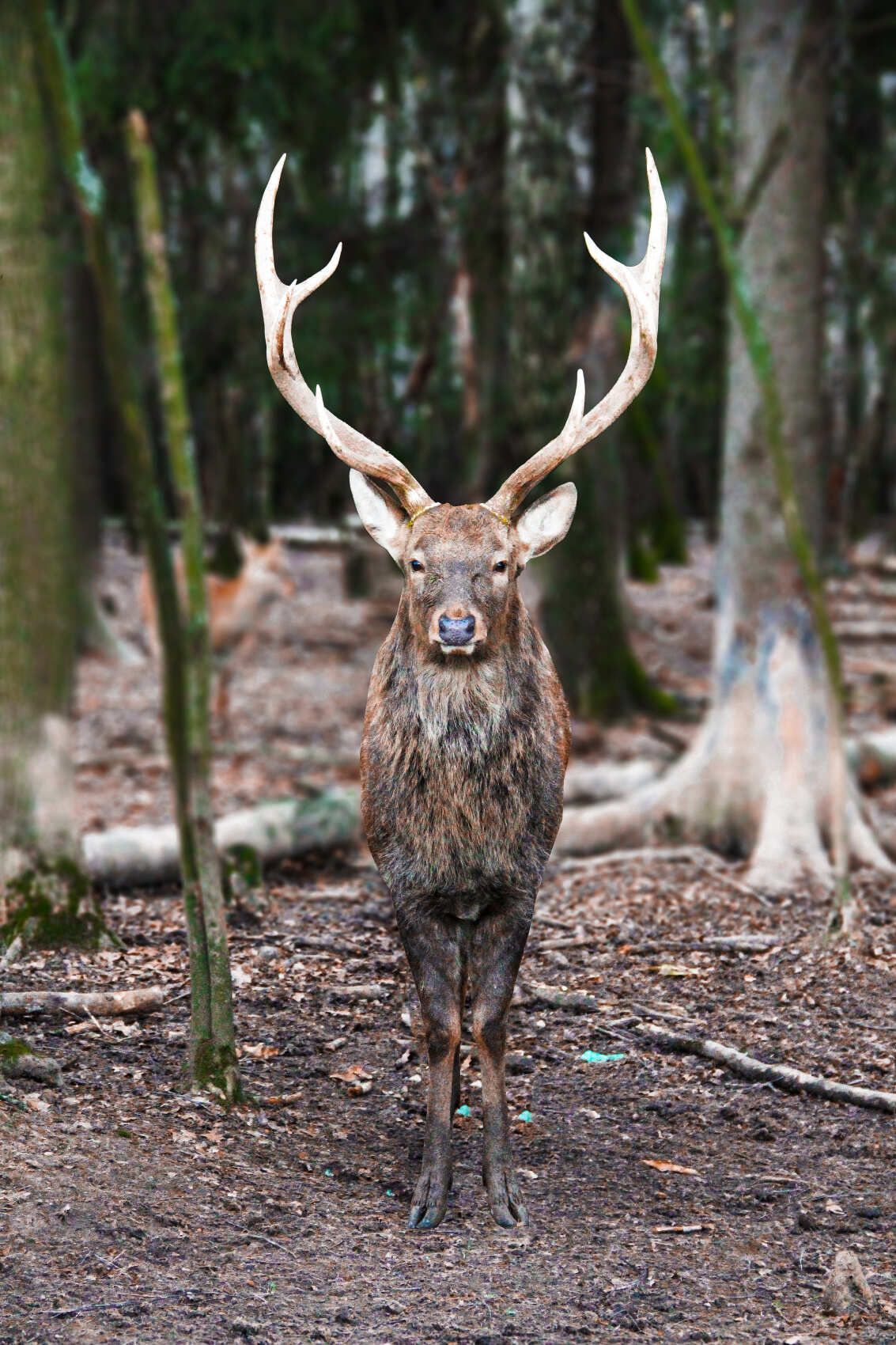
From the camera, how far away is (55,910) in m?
5.73

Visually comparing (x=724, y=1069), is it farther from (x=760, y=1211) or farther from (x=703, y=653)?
(x=703, y=653)

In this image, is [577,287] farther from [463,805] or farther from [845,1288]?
[845,1288]

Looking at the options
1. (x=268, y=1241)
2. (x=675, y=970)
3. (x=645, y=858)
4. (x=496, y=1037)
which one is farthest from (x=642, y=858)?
(x=268, y=1241)

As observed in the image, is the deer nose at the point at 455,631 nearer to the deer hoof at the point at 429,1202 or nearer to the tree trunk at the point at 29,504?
the deer hoof at the point at 429,1202

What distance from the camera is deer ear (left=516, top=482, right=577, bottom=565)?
464 centimetres

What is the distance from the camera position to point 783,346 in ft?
26.4

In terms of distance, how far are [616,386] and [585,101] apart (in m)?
6.84

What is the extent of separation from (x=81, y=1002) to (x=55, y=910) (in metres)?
0.71

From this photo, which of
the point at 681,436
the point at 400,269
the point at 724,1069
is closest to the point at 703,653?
the point at 400,269

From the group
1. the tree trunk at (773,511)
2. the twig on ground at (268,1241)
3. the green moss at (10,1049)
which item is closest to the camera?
the twig on ground at (268,1241)

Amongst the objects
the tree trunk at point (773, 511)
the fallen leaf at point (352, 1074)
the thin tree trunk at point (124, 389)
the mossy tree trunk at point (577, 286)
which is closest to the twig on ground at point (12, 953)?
the fallen leaf at point (352, 1074)

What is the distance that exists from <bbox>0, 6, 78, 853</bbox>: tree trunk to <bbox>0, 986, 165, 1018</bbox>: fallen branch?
79cm

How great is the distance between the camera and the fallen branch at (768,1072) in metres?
5.01

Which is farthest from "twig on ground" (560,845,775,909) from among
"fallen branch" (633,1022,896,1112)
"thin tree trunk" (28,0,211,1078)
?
"thin tree trunk" (28,0,211,1078)
